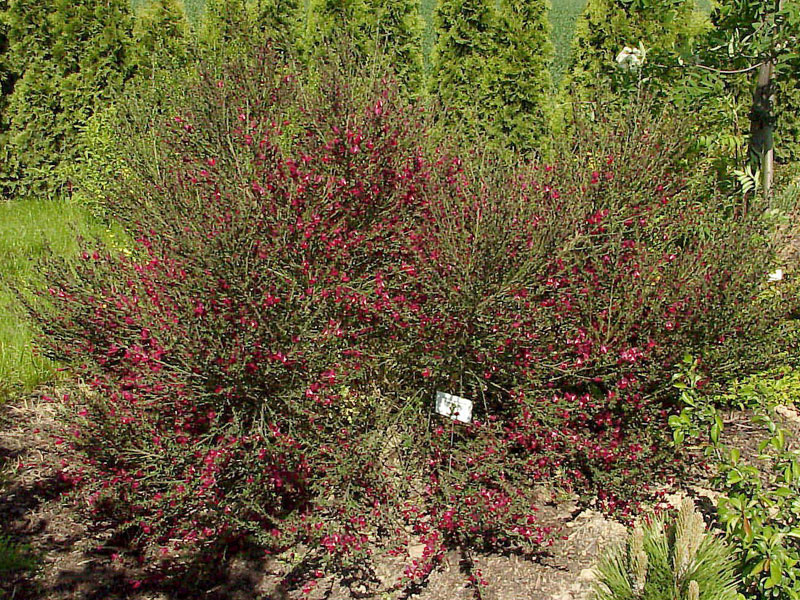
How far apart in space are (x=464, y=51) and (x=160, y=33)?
343cm

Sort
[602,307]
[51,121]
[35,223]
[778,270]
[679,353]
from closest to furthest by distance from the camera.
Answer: [679,353] → [602,307] → [778,270] → [35,223] → [51,121]

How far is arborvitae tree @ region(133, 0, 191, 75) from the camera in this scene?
7789mm

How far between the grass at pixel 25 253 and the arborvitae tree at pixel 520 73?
3791mm

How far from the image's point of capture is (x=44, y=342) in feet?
10.9

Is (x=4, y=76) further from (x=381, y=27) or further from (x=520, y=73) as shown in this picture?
(x=520, y=73)

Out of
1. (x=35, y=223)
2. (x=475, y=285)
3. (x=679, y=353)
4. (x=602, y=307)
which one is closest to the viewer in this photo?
(x=475, y=285)

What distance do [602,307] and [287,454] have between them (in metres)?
1.46

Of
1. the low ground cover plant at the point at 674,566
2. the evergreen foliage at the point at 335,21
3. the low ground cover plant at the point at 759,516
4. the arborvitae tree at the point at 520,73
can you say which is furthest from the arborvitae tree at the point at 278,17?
the low ground cover plant at the point at 674,566

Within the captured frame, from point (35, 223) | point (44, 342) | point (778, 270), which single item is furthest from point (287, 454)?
point (35, 223)

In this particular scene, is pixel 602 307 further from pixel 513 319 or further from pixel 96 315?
pixel 96 315

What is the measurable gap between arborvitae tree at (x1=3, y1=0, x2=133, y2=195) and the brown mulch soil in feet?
17.4

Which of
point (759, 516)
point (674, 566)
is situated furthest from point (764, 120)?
point (674, 566)

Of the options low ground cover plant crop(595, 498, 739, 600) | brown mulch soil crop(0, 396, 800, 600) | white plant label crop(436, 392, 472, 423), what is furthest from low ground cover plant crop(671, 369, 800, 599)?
white plant label crop(436, 392, 472, 423)

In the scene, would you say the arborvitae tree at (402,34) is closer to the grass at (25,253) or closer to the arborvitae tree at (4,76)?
the grass at (25,253)
